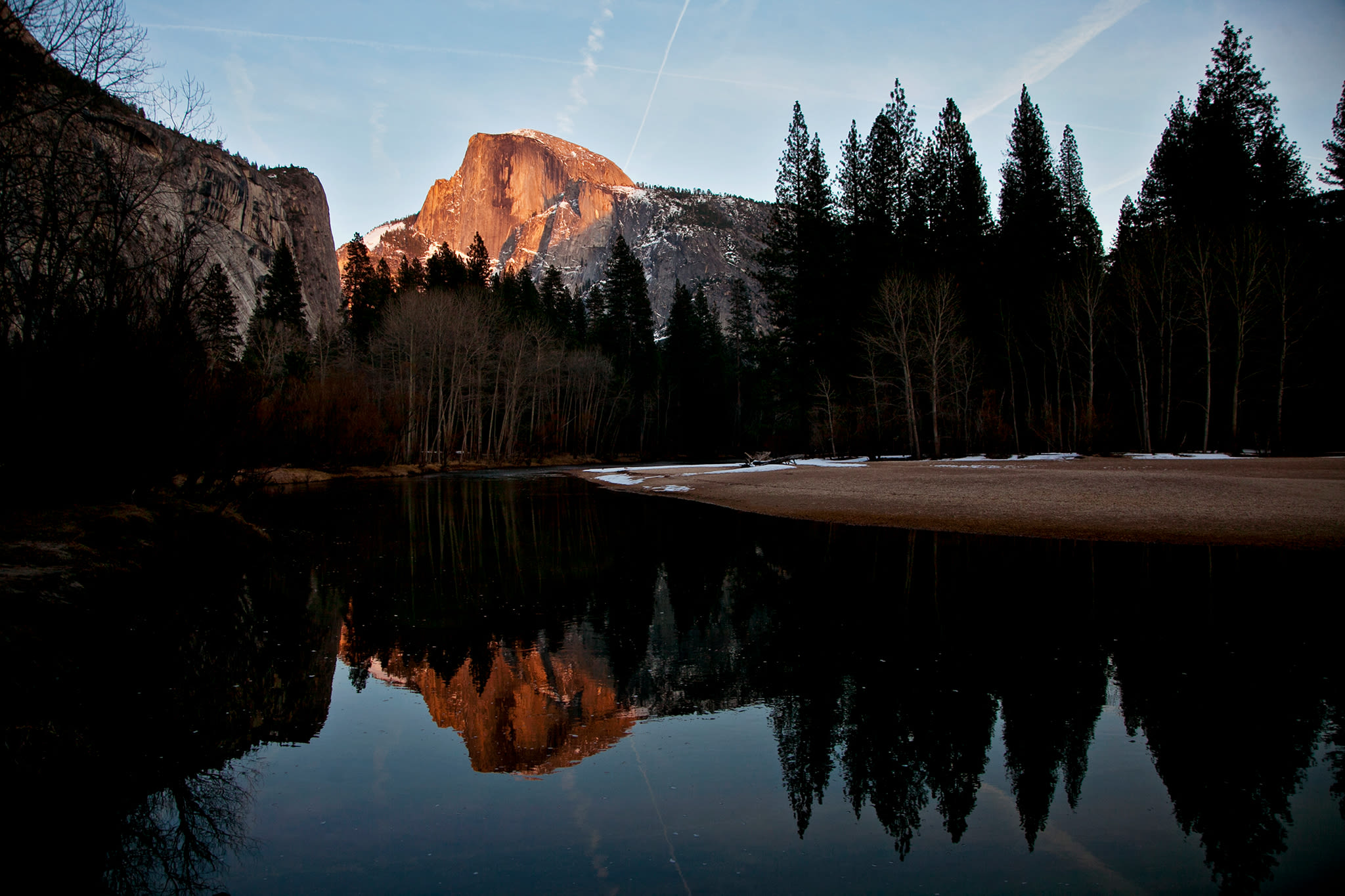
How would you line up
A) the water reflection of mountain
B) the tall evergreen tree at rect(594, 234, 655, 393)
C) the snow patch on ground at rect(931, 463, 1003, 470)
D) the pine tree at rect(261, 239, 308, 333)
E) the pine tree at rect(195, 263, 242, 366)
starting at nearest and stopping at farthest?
the water reflection of mountain < the pine tree at rect(195, 263, 242, 366) < the snow patch on ground at rect(931, 463, 1003, 470) < the pine tree at rect(261, 239, 308, 333) < the tall evergreen tree at rect(594, 234, 655, 393)

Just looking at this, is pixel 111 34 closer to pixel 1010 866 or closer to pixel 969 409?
pixel 1010 866

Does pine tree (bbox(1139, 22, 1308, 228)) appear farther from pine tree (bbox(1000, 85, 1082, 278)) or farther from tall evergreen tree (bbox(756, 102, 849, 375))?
tall evergreen tree (bbox(756, 102, 849, 375))

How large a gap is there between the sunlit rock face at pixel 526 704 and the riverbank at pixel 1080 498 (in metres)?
10.7

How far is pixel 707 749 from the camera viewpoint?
494 cm

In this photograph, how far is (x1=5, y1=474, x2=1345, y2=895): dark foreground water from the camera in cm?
351

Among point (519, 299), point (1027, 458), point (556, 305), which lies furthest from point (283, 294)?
point (1027, 458)

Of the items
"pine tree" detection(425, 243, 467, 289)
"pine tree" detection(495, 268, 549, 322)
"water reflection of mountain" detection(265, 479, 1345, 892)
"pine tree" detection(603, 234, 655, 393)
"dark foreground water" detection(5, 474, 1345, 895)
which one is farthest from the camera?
"pine tree" detection(603, 234, 655, 393)

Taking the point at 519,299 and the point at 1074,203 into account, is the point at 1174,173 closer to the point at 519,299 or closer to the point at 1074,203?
the point at 1074,203

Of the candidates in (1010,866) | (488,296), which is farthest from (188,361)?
(488,296)

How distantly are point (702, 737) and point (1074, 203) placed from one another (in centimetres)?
5881

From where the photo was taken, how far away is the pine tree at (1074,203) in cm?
4212

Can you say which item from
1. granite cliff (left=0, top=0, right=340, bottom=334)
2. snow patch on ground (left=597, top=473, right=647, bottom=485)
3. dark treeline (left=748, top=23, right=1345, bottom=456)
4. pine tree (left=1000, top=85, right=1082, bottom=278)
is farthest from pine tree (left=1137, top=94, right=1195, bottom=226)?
granite cliff (left=0, top=0, right=340, bottom=334)

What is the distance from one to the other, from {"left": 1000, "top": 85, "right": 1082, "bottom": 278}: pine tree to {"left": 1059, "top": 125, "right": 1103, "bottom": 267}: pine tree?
3.93 feet

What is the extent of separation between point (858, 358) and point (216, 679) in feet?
129
